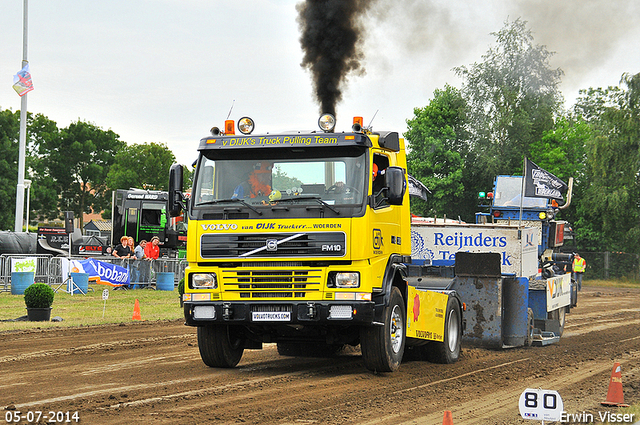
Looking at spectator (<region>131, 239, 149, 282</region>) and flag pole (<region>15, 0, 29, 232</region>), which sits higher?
flag pole (<region>15, 0, 29, 232</region>)

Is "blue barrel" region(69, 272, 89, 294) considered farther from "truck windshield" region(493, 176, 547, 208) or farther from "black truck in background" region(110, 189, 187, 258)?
"black truck in background" region(110, 189, 187, 258)

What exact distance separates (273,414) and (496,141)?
51.1 m

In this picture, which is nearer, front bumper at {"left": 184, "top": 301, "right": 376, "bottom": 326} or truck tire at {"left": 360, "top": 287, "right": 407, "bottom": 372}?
front bumper at {"left": 184, "top": 301, "right": 376, "bottom": 326}

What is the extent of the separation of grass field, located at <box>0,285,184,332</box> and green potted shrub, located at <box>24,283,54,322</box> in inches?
10.3

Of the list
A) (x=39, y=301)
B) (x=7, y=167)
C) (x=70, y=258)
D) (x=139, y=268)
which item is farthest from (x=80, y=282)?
(x=7, y=167)

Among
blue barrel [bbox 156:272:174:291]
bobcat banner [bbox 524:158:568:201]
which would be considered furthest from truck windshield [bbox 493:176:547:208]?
blue barrel [bbox 156:272:174:291]

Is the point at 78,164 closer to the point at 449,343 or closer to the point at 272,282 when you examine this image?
the point at 449,343

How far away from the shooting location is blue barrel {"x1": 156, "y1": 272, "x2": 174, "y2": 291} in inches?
1141

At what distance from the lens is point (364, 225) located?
9.47 meters

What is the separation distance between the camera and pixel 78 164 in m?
81.4

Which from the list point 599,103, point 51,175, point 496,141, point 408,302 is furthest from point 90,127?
point 408,302

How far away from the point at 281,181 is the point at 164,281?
20086 mm

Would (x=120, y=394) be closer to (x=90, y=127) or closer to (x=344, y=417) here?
(x=344, y=417)

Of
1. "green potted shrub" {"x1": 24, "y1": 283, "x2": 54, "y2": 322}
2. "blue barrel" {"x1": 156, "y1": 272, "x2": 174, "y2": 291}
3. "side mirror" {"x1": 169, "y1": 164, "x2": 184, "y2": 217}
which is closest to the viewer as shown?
"side mirror" {"x1": 169, "y1": 164, "x2": 184, "y2": 217}
